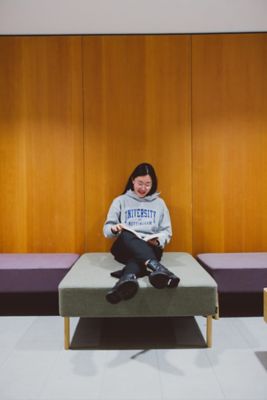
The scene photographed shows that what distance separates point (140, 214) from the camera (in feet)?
11.1

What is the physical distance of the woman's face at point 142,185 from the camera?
11.0ft

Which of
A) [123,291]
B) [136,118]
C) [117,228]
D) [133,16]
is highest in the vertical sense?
[133,16]

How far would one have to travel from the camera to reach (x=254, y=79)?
3777 mm

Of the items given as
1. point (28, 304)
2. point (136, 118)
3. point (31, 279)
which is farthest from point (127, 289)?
point (136, 118)

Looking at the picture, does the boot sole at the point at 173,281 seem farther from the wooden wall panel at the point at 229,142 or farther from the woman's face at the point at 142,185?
the wooden wall panel at the point at 229,142

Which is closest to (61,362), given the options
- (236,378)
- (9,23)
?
(236,378)

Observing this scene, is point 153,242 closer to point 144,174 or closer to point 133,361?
point 144,174

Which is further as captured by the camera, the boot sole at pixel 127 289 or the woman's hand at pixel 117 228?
the woman's hand at pixel 117 228

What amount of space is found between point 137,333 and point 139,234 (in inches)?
29.6

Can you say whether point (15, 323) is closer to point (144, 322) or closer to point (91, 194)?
point (144, 322)

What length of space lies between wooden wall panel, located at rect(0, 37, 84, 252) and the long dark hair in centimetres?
55

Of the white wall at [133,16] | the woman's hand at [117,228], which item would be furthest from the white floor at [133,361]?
the white wall at [133,16]

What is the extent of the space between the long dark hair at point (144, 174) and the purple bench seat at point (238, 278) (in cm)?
78

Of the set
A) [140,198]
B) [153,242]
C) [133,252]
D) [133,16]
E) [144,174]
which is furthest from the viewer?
[133,16]
